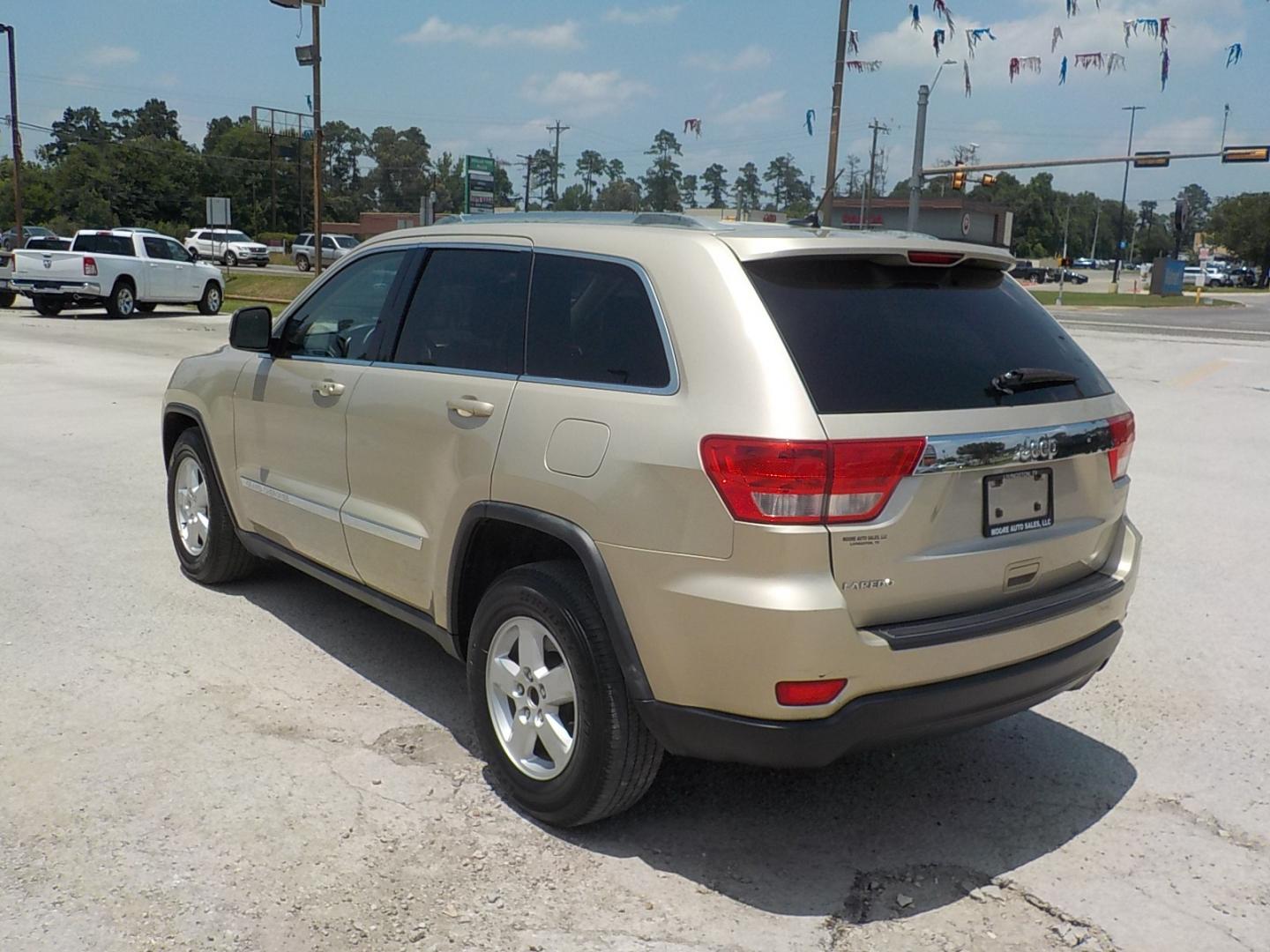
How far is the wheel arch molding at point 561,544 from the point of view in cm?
321

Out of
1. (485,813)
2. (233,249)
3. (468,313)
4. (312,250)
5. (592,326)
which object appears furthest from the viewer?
(233,249)

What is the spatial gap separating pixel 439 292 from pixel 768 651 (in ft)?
6.59

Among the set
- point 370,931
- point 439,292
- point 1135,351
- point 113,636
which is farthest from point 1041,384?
point 1135,351

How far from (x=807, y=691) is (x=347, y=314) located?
270 cm

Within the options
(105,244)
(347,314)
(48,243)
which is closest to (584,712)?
(347,314)

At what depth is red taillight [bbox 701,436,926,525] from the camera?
2.95 m

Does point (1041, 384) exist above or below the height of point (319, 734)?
above

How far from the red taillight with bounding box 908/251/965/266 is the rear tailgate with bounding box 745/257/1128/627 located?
0.07 feet

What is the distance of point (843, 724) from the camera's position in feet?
9.95

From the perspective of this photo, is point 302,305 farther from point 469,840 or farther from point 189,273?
point 189,273

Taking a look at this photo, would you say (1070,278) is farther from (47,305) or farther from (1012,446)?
(1012,446)

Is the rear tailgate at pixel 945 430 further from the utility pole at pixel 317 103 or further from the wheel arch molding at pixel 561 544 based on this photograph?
the utility pole at pixel 317 103

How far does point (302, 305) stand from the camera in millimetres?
4977

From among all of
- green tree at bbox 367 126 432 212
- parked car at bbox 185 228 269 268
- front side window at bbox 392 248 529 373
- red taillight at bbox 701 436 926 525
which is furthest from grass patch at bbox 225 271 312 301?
green tree at bbox 367 126 432 212
